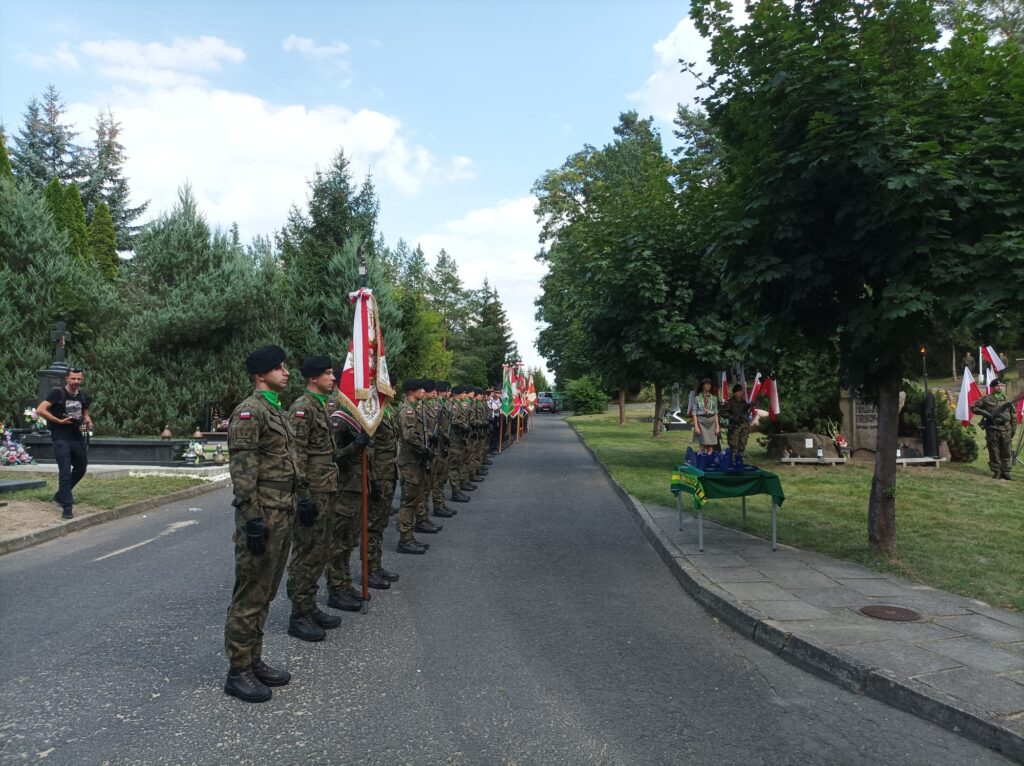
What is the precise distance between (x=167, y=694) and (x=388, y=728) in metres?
1.48

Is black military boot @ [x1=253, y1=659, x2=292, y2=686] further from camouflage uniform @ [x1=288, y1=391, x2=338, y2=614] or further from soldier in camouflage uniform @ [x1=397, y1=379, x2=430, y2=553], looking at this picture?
soldier in camouflage uniform @ [x1=397, y1=379, x2=430, y2=553]

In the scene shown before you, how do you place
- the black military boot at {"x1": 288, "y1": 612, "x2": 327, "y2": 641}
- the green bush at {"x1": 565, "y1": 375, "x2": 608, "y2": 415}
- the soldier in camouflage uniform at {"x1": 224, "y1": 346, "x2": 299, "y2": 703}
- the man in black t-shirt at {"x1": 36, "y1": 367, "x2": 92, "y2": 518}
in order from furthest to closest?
the green bush at {"x1": 565, "y1": 375, "x2": 608, "y2": 415} < the man in black t-shirt at {"x1": 36, "y1": 367, "x2": 92, "y2": 518} < the black military boot at {"x1": 288, "y1": 612, "x2": 327, "y2": 641} < the soldier in camouflage uniform at {"x1": 224, "y1": 346, "x2": 299, "y2": 703}

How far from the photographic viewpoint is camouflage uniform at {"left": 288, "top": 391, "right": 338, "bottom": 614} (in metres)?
5.21

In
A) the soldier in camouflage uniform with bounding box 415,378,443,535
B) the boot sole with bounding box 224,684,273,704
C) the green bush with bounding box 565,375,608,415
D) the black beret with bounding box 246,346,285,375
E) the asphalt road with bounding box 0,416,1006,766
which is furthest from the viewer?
the green bush with bounding box 565,375,608,415

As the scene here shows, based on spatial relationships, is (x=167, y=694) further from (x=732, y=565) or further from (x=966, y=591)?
(x=966, y=591)

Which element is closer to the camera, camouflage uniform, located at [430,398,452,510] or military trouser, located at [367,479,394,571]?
military trouser, located at [367,479,394,571]

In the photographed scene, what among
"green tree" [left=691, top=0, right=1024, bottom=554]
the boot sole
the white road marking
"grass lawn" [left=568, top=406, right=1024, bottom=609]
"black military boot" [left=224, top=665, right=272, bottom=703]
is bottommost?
the white road marking

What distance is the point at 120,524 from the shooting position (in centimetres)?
988

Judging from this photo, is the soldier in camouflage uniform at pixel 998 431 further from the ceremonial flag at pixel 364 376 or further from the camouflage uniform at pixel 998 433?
the ceremonial flag at pixel 364 376

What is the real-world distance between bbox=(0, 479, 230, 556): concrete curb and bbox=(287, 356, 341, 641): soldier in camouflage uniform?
5041 millimetres

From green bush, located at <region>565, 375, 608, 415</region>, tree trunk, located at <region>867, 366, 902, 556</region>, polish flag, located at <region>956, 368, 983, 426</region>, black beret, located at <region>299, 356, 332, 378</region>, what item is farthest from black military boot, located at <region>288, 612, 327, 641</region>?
green bush, located at <region>565, 375, 608, 415</region>

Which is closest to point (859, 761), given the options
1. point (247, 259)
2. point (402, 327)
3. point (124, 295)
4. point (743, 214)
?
point (743, 214)

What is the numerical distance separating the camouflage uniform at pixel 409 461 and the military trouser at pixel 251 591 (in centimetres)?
392

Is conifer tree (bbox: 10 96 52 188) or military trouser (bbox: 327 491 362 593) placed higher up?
conifer tree (bbox: 10 96 52 188)
